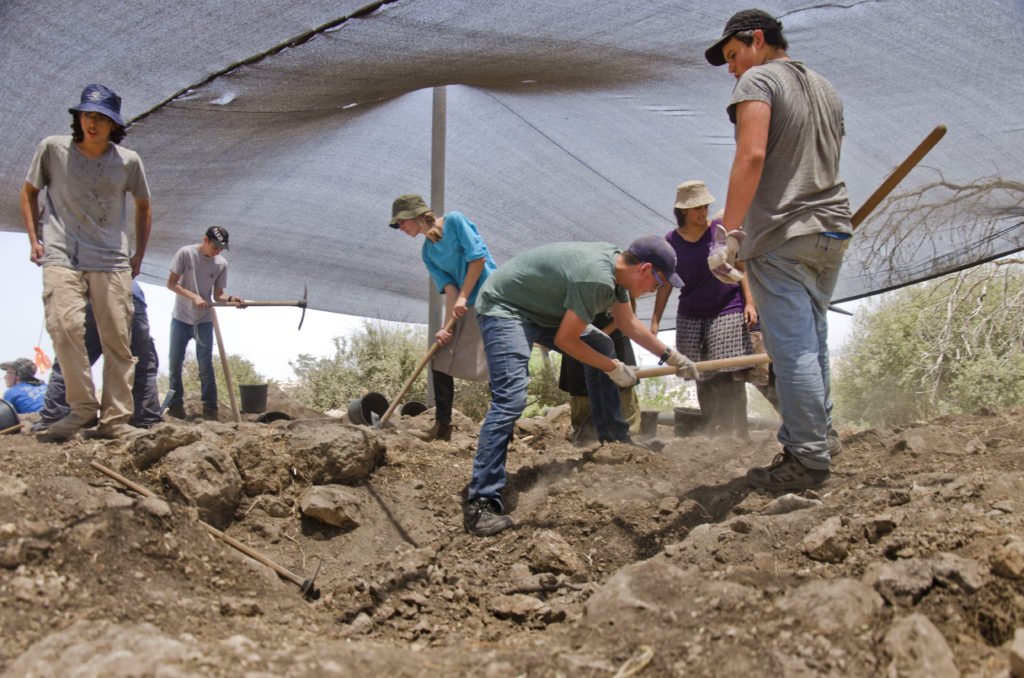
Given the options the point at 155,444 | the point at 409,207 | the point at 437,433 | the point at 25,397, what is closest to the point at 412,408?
Result: the point at 437,433

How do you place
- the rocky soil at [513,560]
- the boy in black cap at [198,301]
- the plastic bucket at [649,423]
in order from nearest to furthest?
the rocky soil at [513,560], the plastic bucket at [649,423], the boy in black cap at [198,301]

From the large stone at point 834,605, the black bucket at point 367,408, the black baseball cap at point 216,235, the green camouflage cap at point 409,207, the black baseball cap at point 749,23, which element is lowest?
the black bucket at point 367,408

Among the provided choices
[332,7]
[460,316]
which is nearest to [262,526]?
[460,316]

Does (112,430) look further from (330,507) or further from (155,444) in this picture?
(330,507)

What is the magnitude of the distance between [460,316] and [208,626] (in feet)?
7.20

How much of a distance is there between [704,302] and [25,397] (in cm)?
466

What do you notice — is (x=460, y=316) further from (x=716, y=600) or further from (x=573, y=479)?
(x=716, y=600)

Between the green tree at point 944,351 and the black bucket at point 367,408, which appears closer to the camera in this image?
the green tree at point 944,351

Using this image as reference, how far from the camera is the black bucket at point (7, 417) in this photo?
3523mm

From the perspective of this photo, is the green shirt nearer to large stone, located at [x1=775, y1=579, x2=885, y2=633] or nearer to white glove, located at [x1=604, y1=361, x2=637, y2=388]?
white glove, located at [x1=604, y1=361, x2=637, y2=388]

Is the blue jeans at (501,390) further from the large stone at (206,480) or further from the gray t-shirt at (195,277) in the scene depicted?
the gray t-shirt at (195,277)

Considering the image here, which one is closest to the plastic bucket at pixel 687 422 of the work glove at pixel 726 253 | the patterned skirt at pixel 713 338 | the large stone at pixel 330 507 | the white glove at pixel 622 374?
the patterned skirt at pixel 713 338

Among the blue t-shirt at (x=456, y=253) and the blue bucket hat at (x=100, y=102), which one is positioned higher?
the blue bucket hat at (x=100, y=102)

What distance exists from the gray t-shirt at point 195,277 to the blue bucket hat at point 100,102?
1.88m
